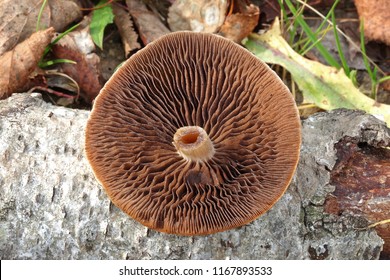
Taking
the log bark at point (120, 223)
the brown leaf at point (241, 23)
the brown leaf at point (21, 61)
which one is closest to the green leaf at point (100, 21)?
the brown leaf at point (21, 61)

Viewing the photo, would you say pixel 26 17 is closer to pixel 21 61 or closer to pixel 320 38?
pixel 21 61

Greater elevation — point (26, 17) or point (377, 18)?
point (377, 18)

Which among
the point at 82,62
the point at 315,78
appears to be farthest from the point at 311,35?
the point at 82,62

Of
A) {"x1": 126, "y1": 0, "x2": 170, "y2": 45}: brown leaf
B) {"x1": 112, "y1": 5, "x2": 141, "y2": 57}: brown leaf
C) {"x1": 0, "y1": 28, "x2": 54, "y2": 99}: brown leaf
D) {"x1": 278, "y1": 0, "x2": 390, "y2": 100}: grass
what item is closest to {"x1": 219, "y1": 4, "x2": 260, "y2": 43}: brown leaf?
{"x1": 278, "y1": 0, "x2": 390, "y2": 100}: grass

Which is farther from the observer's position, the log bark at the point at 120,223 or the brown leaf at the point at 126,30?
the brown leaf at the point at 126,30

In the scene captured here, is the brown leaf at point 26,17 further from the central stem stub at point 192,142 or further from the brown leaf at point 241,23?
the central stem stub at point 192,142

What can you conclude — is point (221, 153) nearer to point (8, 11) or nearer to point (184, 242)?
point (184, 242)
